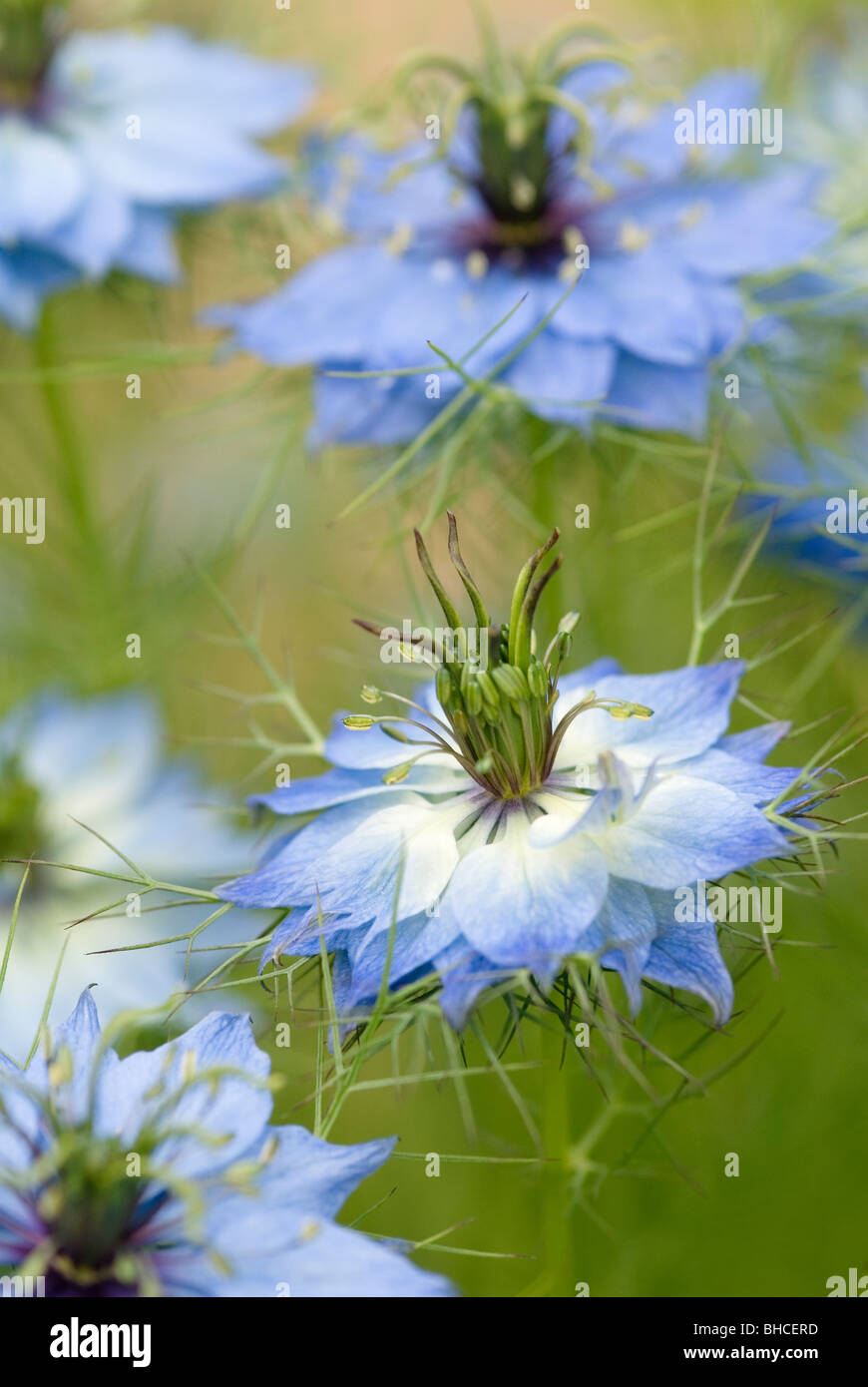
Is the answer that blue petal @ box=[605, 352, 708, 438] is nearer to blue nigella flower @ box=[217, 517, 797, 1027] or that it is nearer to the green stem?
blue nigella flower @ box=[217, 517, 797, 1027]

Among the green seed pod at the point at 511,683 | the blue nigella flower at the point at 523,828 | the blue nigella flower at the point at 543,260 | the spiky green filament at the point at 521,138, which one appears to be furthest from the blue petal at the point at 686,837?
the spiky green filament at the point at 521,138

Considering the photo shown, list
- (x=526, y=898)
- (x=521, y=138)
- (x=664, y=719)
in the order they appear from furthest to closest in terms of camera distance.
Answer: (x=521, y=138) < (x=664, y=719) < (x=526, y=898)

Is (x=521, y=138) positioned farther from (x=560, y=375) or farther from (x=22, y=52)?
(x=22, y=52)

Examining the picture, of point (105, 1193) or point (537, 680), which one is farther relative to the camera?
point (537, 680)

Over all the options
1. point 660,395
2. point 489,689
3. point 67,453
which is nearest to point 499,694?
point 489,689

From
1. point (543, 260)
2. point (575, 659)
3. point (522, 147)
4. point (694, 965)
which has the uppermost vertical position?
point (522, 147)

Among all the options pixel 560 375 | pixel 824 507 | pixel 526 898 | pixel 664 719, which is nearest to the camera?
pixel 526 898

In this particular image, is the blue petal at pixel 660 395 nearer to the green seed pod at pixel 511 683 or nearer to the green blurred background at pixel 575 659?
the green blurred background at pixel 575 659

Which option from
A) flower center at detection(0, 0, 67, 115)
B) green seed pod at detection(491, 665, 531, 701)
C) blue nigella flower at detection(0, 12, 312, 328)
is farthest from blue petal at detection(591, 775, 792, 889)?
flower center at detection(0, 0, 67, 115)
